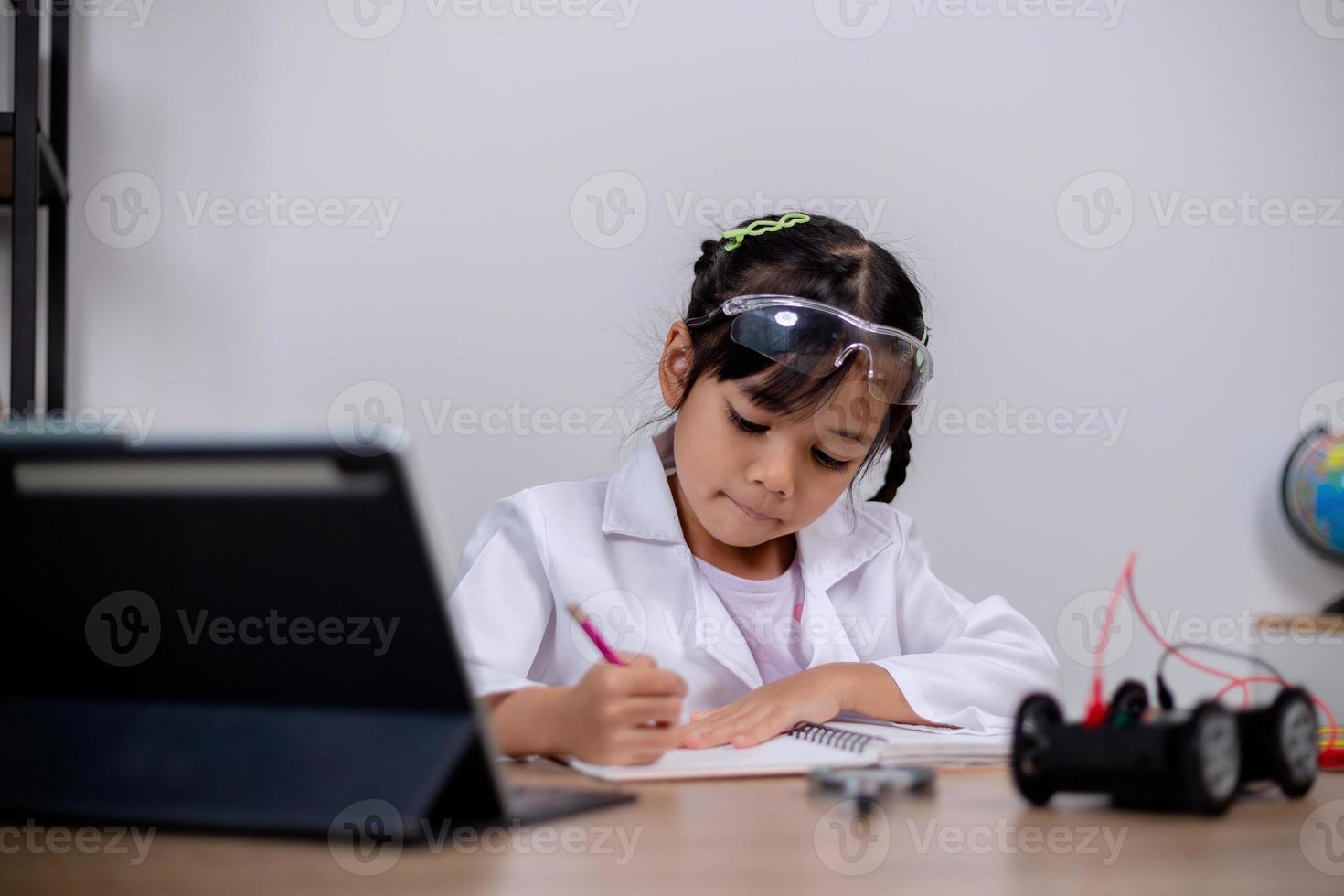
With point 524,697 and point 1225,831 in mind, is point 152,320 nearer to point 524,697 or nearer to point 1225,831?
point 524,697

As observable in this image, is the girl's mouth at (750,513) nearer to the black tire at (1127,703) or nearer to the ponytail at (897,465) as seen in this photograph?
the ponytail at (897,465)

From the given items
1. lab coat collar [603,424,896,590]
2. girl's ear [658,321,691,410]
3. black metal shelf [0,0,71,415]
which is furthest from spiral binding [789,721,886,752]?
black metal shelf [0,0,71,415]

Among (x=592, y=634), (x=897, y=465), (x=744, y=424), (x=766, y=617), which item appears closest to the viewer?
(x=592, y=634)

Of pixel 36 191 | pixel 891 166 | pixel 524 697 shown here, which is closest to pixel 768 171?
pixel 891 166

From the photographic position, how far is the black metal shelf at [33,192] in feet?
5.01

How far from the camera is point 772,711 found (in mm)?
1037

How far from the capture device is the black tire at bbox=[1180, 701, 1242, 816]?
0.61 m

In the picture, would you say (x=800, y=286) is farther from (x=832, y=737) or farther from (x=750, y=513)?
(x=832, y=737)

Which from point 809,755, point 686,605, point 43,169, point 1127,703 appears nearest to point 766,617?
point 686,605

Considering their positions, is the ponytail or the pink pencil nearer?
the pink pencil

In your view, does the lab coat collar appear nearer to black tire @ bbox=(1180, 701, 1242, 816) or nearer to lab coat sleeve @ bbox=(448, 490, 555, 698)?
lab coat sleeve @ bbox=(448, 490, 555, 698)

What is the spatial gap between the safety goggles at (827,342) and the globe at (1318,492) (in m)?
1.12

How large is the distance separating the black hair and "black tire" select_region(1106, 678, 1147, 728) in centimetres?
62

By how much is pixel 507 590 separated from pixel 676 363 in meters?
0.36
